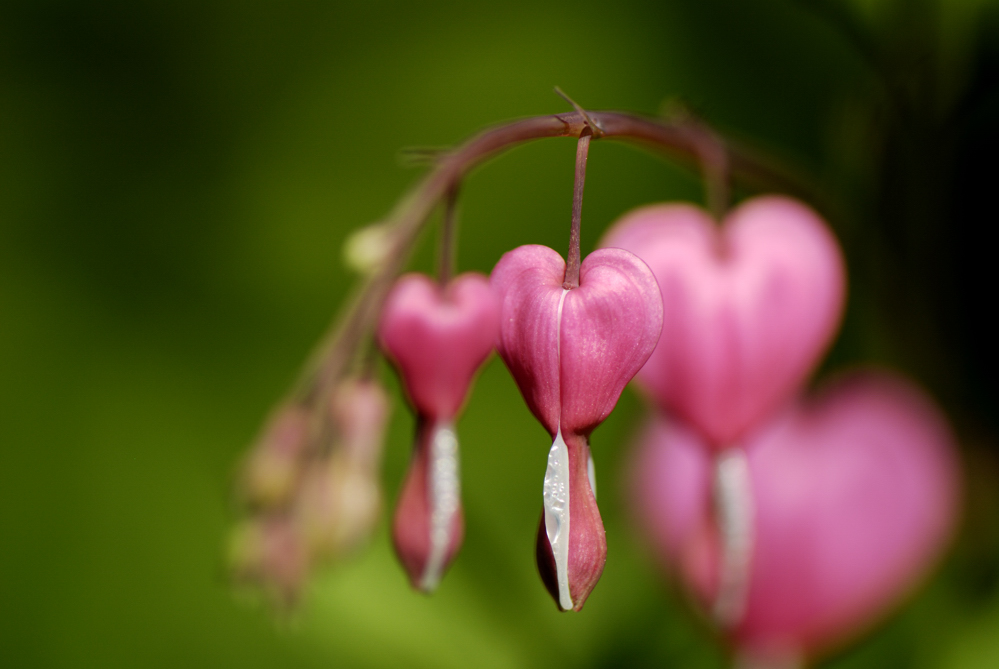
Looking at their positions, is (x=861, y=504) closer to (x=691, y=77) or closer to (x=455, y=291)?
(x=455, y=291)

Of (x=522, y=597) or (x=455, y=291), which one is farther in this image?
(x=522, y=597)

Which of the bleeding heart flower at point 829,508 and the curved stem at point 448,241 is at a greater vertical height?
the curved stem at point 448,241

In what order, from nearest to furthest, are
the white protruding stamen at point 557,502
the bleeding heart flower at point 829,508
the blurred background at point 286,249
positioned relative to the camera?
1. the white protruding stamen at point 557,502
2. the bleeding heart flower at point 829,508
3. the blurred background at point 286,249

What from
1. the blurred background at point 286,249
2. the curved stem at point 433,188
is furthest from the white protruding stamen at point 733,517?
the blurred background at point 286,249

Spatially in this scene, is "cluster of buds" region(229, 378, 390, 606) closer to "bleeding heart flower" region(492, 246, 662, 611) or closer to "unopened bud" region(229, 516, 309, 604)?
"unopened bud" region(229, 516, 309, 604)

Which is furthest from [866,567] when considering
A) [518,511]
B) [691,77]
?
[691,77]

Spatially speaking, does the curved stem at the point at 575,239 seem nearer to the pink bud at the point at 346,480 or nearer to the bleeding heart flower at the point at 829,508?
the pink bud at the point at 346,480

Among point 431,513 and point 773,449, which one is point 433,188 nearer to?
point 431,513
